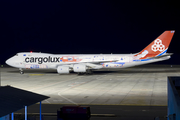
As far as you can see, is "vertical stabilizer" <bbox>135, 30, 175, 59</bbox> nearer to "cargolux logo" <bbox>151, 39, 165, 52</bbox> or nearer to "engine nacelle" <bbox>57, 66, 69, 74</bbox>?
"cargolux logo" <bbox>151, 39, 165, 52</bbox>

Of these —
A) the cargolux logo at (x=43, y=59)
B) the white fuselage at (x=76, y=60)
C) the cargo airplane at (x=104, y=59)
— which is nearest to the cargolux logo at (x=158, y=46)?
the cargo airplane at (x=104, y=59)

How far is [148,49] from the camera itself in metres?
46.7

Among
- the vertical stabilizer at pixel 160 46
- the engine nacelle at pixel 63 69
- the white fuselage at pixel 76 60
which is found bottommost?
the engine nacelle at pixel 63 69

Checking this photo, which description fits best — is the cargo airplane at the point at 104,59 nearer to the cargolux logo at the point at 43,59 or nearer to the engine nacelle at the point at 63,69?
the cargolux logo at the point at 43,59

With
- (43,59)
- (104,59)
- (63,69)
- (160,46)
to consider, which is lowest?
(63,69)

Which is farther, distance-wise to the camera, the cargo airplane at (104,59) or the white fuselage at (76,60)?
the white fuselage at (76,60)

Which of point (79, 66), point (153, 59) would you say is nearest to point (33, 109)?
point (79, 66)

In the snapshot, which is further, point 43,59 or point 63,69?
point 43,59

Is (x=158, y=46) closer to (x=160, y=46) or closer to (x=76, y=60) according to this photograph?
(x=160, y=46)

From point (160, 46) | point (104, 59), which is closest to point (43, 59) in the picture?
point (104, 59)

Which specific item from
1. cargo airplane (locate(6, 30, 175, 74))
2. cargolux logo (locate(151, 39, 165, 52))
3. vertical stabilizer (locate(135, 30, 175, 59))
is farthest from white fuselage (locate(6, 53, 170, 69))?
cargolux logo (locate(151, 39, 165, 52))

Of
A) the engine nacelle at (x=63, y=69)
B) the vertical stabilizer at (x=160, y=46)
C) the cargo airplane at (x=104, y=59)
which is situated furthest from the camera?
the vertical stabilizer at (x=160, y=46)

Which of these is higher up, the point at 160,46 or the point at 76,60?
the point at 160,46

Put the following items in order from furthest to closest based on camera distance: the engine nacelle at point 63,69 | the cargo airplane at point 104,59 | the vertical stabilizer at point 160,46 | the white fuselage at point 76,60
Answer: the white fuselage at point 76,60 → the vertical stabilizer at point 160,46 → the cargo airplane at point 104,59 → the engine nacelle at point 63,69
